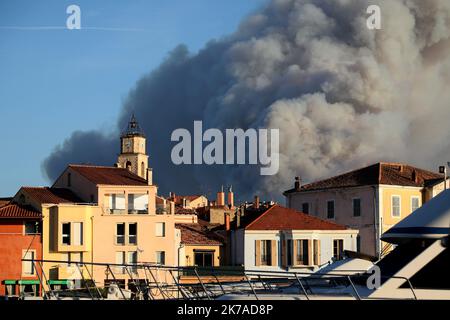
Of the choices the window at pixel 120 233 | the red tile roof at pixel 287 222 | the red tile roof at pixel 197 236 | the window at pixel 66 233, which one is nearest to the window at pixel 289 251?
the red tile roof at pixel 287 222

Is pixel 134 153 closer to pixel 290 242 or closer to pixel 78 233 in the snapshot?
pixel 290 242

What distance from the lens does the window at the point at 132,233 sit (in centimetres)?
4784

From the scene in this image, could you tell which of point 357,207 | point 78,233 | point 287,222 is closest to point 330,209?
point 357,207

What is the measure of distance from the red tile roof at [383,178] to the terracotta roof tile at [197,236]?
6.27m

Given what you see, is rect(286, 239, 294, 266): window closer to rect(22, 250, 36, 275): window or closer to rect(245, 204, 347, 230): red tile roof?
rect(245, 204, 347, 230): red tile roof

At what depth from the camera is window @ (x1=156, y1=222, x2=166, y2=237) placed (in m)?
48.5

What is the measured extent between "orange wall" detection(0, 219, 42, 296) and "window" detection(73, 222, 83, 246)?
1.54 m

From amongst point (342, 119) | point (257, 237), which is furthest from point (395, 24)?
point (257, 237)

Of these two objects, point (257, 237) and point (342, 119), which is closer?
point (257, 237)

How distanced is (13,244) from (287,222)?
497 inches

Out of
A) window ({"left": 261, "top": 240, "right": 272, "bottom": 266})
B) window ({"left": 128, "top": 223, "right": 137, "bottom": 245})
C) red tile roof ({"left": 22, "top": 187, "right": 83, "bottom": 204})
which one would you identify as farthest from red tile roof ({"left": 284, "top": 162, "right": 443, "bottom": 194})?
red tile roof ({"left": 22, "top": 187, "right": 83, "bottom": 204})
